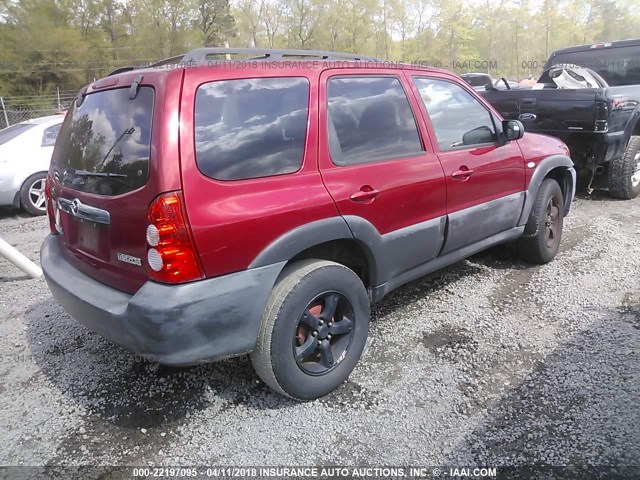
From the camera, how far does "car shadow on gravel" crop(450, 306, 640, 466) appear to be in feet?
7.47

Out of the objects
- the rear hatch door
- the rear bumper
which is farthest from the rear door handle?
the rear hatch door

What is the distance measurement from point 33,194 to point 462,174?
6.71m

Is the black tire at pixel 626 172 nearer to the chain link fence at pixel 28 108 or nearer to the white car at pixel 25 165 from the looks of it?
the white car at pixel 25 165

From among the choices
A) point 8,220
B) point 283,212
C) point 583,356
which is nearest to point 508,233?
point 583,356

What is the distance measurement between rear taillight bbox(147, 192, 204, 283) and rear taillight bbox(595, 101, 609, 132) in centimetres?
533

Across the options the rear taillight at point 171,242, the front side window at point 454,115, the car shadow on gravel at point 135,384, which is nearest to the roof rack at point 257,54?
the front side window at point 454,115

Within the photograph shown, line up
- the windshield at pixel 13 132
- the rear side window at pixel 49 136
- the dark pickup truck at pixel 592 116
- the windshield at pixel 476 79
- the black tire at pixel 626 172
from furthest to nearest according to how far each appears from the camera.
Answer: the windshield at pixel 476 79 < the rear side window at pixel 49 136 < the windshield at pixel 13 132 < the black tire at pixel 626 172 < the dark pickup truck at pixel 592 116

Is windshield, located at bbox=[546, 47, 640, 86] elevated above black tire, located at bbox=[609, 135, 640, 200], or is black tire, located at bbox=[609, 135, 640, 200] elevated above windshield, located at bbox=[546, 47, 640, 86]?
windshield, located at bbox=[546, 47, 640, 86]

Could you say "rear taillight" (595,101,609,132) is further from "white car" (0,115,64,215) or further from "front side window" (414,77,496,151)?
"white car" (0,115,64,215)

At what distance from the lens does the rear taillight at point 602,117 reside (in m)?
5.61

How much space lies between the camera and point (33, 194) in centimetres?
746

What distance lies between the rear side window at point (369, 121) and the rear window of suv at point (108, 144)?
997 millimetres

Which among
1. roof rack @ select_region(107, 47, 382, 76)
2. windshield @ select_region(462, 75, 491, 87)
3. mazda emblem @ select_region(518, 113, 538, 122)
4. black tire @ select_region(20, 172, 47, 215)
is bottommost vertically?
black tire @ select_region(20, 172, 47, 215)

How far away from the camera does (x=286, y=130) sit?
254 cm
